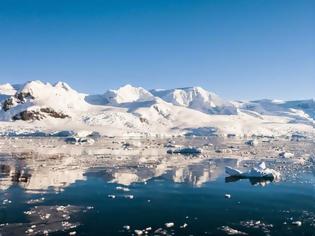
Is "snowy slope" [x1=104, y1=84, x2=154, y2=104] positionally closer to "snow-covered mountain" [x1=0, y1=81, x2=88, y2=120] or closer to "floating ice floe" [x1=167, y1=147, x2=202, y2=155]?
"snow-covered mountain" [x1=0, y1=81, x2=88, y2=120]

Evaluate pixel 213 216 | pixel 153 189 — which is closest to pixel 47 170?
pixel 153 189

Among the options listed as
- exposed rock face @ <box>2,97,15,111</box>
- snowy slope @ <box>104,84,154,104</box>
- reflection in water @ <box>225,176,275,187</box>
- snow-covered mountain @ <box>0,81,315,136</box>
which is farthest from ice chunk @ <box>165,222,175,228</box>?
snowy slope @ <box>104,84,154,104</box>

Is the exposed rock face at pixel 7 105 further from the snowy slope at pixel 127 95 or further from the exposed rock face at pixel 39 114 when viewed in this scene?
the snowy slope at pixel 127 95

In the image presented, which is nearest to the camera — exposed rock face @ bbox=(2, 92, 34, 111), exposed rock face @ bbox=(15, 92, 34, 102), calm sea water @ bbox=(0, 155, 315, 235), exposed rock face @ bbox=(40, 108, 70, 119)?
calm sea water @ bbox=(0, 155, 315, 235)

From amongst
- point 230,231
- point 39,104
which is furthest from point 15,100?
point 230,231

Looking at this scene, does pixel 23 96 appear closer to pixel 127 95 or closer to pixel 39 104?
pixel 39 104

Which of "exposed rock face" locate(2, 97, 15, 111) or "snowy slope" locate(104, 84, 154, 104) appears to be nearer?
"exposed rock face" locate(2, 97, 15, 111)
